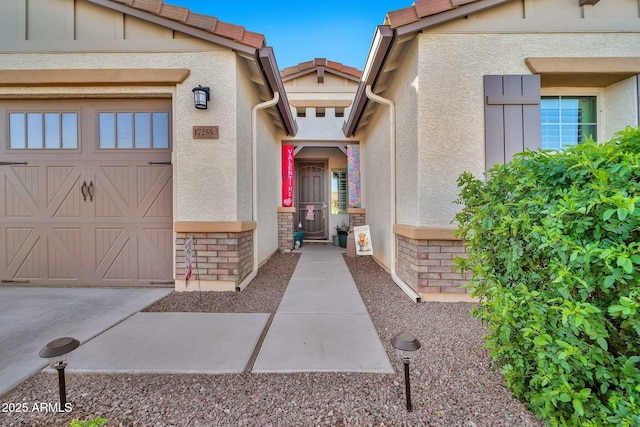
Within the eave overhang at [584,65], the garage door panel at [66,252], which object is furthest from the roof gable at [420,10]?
the garage door panel at [66,252]

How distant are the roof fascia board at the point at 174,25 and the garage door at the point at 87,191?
1021 mm

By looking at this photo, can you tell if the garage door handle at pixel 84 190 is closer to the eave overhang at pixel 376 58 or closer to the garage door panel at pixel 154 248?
the garage door panel at pixel 154 248

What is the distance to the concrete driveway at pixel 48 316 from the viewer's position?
204 centimetres

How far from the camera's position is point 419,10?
3.14 m

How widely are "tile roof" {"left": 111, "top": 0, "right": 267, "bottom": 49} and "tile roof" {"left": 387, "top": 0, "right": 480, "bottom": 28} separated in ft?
6.15

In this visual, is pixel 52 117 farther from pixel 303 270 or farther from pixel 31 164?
pixel 303 270

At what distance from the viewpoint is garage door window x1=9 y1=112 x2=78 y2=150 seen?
3914 mm

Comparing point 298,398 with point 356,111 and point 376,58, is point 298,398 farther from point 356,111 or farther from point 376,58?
point 356,111

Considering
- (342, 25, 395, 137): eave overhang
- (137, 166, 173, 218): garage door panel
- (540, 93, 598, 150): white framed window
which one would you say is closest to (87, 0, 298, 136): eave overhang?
(342, 25, 395, 137): eave overhang

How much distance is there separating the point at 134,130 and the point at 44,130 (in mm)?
1346

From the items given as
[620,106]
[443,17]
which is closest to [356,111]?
[443,17]

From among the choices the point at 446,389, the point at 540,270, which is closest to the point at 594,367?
the point at 540,270

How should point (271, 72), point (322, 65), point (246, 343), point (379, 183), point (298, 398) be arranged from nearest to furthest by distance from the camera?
1. point (298, 398)
2. point (246, 343)
3. point (271, 72)
4. point (379, 183)
5. point (322, 65)

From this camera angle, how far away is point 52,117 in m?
3.91
